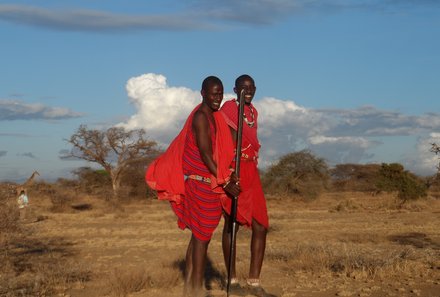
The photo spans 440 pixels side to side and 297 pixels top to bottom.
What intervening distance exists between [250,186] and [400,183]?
25.1m

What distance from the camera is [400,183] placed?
3014 centimetres

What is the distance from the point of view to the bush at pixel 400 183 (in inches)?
1131

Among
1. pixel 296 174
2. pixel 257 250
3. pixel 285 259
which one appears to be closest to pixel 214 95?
pixel 257 250

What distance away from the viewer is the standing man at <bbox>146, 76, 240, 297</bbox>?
576cm

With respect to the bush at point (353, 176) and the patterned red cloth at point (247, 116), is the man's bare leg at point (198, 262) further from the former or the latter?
the bush at point (353, 176)

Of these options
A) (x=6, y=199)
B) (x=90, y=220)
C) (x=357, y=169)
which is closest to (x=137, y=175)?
(x=90, y=220)

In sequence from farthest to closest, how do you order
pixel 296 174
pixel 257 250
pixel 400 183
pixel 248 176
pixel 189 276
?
pixel 296 174
pixel 400 183
pixel 257 250
pixel 248 176
pixel 189 276

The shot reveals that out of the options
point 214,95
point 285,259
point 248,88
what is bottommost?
point 285,259

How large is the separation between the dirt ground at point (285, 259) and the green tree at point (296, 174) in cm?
1404

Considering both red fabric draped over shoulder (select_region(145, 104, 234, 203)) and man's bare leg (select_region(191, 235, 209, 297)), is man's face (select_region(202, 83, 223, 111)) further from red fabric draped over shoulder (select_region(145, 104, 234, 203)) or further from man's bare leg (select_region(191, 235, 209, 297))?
man's bare leg (select_region(191, 235, 209, 297))

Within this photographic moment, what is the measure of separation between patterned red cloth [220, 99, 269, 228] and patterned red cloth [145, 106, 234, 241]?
34cm

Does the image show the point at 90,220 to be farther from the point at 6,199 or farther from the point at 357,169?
the point at 357,169

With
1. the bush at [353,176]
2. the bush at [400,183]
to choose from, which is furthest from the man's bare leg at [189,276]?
the bush at [353,176]

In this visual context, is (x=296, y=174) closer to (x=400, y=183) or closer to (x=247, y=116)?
(x=400, y=183)
